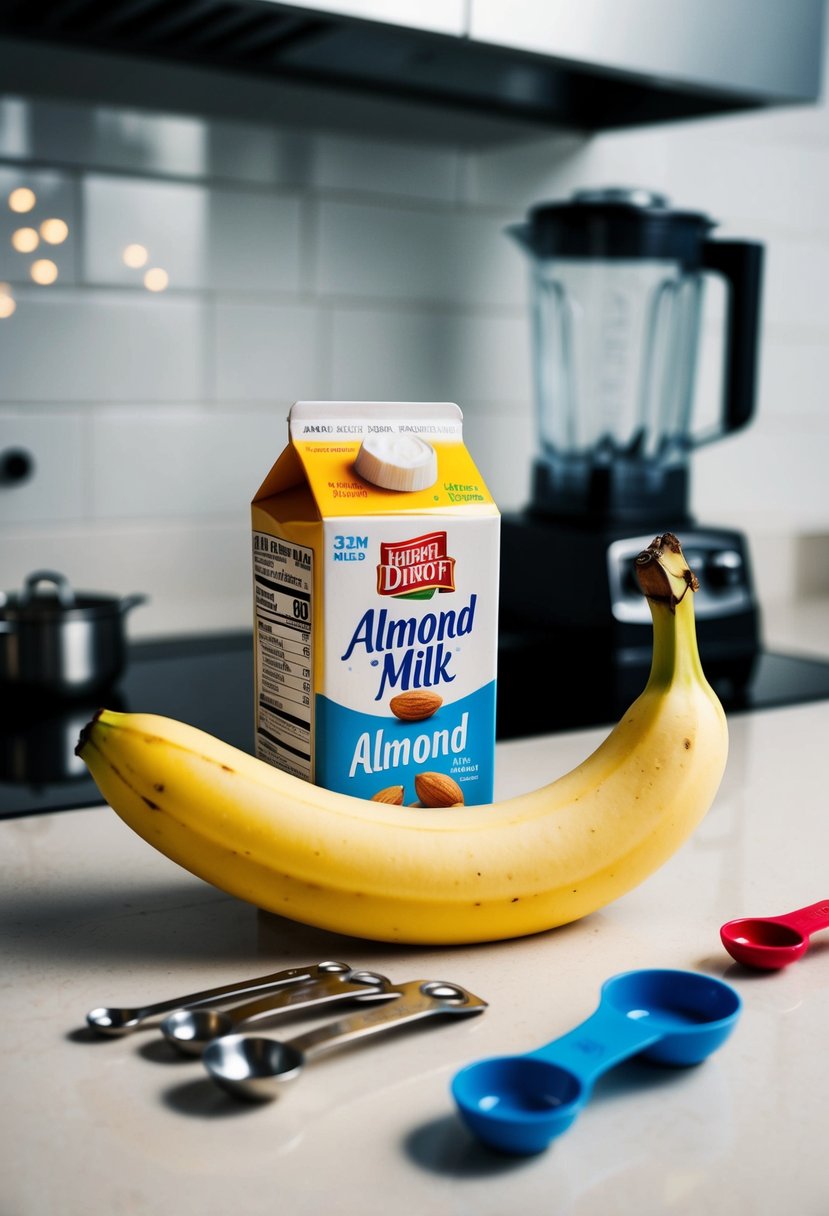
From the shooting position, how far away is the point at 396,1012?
0.49 metres

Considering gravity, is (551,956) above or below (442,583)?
below

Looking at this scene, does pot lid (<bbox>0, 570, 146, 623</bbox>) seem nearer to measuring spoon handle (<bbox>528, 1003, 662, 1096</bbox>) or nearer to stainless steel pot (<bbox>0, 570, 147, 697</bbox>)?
stainless steel pot (<bbox>0, 570, 147, 697</bbox>)

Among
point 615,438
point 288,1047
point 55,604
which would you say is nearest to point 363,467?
point 288,1047

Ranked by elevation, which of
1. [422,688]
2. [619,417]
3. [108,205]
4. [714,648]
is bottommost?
[714,648]

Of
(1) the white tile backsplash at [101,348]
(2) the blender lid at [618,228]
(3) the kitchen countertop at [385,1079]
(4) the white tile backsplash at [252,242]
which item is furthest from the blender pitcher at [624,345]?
(3) the kitchen countertop at [385,1079]

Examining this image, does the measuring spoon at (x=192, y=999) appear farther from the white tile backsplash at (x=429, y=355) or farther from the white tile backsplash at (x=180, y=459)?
the white tile backsplash at (x=429, y=355)

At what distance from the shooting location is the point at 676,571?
577 mm

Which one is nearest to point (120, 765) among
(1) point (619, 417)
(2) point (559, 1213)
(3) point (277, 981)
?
(3) point (277, 981)

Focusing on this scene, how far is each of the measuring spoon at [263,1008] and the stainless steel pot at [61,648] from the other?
55cm

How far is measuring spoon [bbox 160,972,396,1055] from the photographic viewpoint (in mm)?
476

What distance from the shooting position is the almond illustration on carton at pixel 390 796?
23.6 inches

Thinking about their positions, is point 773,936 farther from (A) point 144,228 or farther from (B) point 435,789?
(A) point 144,228

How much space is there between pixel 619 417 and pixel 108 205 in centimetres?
57

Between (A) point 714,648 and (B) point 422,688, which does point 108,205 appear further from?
(B) point 422,688
